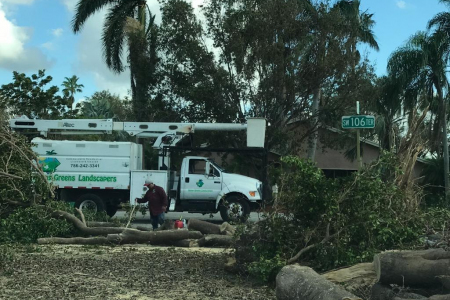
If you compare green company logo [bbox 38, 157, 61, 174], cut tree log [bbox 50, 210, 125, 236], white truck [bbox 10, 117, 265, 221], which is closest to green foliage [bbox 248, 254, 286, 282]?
cut tree log [bbox 50, 210, 125, 236]

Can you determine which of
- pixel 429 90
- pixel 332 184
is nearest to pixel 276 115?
pixel 429 90

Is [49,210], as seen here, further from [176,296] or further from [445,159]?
[445,159]

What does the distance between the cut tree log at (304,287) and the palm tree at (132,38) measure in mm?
17638

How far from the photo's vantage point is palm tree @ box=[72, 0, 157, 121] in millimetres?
23547

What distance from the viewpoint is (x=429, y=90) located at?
25.8 meters

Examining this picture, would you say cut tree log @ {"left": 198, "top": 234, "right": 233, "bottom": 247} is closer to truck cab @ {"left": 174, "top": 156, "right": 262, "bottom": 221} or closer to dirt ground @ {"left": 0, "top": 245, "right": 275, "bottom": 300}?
dirt ground @ {"left": 0, "top": 245, "right": 275, "bottom": 300}

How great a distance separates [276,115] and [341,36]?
4.13 meters

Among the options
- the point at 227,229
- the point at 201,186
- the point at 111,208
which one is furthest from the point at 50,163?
the point at 227,229

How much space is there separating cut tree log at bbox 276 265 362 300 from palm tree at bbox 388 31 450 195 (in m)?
20.2

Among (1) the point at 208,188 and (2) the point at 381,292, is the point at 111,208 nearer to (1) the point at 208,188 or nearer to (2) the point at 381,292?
(1) the point at 208,188

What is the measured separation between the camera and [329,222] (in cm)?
802

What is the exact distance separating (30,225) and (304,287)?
322 inches

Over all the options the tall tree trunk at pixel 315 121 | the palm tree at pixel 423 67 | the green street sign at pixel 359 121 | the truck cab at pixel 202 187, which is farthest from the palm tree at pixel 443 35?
the green street sign at pixel 359 121

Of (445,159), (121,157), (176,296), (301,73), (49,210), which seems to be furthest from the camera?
(445,159)
